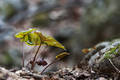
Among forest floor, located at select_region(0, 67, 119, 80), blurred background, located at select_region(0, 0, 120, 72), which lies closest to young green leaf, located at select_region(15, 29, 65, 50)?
forest floor, located at select_region(0, 67, 119, 80)

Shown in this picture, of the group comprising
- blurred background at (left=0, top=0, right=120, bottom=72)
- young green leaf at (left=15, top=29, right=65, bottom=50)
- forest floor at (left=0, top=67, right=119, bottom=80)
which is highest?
blurred background at (left=0, top=0, right=120, bottom=72)

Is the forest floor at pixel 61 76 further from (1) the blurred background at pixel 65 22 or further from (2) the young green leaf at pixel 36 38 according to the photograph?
(1) the blurred background at pixel 65 22

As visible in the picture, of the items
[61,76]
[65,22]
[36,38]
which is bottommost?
[61,76]

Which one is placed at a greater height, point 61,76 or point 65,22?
point 65,22

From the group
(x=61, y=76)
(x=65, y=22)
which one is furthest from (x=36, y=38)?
(x=65, y=22)

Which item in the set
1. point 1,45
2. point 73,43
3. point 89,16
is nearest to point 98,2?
point 89,16

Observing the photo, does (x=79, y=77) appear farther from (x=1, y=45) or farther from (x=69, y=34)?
(x=69, y=34)

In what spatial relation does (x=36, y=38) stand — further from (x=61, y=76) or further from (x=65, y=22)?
(x=65, y=22)

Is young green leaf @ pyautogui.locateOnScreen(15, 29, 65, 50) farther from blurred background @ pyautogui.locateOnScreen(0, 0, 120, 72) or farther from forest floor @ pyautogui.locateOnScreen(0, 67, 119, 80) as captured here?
blurred background @ pyautogui.locateOnScreen(0, 0, 120, 72)
